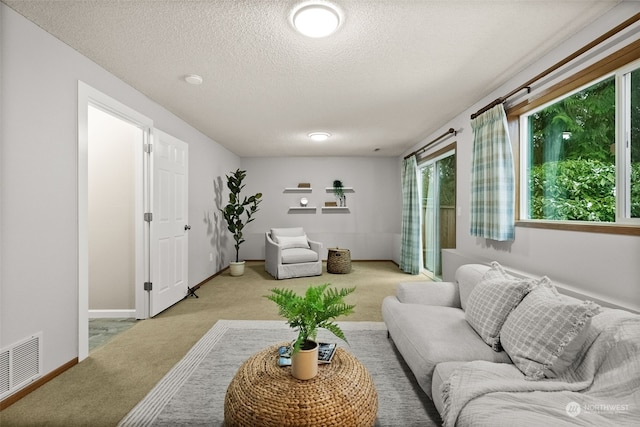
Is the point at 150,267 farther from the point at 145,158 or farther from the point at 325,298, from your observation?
the point at 325,298

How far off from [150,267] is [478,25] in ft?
12.1

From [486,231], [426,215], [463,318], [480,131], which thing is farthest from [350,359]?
[426,215]

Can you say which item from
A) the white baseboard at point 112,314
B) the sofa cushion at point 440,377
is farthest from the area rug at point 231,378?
the white baseboard at point 112,314

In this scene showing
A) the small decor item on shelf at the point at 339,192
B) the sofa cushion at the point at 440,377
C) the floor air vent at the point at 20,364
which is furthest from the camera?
the small decor item on shelf at the point at 339,192

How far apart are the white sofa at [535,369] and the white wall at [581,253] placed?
39cm

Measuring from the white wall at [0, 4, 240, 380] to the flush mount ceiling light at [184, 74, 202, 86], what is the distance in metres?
0.67

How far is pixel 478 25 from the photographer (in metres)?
2.00

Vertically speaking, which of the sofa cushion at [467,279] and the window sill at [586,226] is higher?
the window sill at [586,226]

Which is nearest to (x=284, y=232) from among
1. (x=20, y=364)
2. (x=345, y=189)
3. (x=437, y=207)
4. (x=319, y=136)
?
(x=345, y=189)

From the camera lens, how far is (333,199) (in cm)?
698

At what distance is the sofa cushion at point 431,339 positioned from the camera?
165cm

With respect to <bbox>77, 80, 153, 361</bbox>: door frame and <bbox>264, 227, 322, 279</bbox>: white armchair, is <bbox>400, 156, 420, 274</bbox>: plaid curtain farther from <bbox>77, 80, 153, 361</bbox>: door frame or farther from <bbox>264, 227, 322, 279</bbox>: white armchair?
<bbox>77, 80, 153, 361</bbox>: door frame

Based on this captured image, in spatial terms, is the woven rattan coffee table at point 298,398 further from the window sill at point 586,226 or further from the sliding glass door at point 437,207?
the sliding glass door at point 437,207

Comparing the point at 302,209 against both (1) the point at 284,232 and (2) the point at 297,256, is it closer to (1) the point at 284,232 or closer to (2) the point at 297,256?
(1) the point at 284,232
